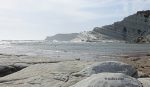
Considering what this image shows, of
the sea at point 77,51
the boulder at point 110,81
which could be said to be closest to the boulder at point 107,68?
the boulder at point 110,81

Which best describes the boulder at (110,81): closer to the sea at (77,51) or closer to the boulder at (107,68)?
the boulder at (107,68)

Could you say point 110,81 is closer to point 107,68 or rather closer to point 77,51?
point 107,68

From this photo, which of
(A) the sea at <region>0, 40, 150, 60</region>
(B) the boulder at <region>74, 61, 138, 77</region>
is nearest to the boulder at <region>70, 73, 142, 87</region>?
(B) the boulder at <region>74, 61, 138, 77</region>

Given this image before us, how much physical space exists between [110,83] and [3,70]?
33.6ft

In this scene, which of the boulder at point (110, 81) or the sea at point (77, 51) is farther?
the sea at point (77, 51)

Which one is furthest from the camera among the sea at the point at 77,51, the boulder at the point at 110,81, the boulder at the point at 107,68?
the sea at the point at 77,51

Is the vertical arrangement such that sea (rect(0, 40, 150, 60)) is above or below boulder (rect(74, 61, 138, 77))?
below

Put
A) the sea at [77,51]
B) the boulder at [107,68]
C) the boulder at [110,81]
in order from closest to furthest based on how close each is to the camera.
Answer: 1. the boulder at [110,81]
2. the boulder at [107,68]
3. the sea at [77,51]

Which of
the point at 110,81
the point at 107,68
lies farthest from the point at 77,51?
the point at 110,81

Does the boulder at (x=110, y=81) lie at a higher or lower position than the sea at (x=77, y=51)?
higher

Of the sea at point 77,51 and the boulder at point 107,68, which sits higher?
the boulder at point 107,68

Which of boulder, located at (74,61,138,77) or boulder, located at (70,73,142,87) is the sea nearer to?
boulder, located at (74,61,138,77)

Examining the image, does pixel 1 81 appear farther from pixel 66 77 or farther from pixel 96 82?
pixel 96 82

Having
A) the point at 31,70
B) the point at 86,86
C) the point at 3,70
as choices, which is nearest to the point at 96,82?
the point at 86,86
